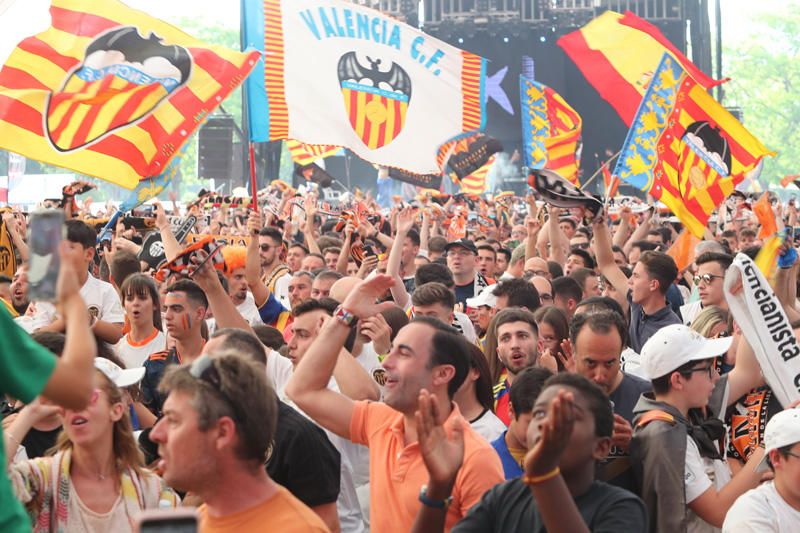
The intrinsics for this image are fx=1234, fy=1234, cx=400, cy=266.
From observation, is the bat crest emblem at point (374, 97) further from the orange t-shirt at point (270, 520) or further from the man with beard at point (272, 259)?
the orange t-shirt at point (270, 520)

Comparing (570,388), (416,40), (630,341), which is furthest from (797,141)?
(570,388)

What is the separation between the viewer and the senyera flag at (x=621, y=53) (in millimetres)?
15625

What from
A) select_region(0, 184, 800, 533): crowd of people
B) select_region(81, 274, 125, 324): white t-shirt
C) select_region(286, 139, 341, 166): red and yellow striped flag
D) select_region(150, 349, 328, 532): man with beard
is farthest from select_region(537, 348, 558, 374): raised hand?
select_region(286, 139, 341, 166): red and yellow striped flag

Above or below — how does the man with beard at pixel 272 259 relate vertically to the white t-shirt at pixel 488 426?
below

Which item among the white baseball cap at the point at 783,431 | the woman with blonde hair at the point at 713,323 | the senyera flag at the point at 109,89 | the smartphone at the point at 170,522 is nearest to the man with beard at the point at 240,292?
the senyera flag at the point at 109,89

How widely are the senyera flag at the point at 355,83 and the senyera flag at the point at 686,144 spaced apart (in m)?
1.88

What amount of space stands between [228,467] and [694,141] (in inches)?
393

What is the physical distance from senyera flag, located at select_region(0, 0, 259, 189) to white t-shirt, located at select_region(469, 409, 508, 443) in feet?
17.1

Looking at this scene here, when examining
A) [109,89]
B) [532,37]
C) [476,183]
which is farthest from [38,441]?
[532,37]

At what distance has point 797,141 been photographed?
77688 mm

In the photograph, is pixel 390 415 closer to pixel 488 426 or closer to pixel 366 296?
pixel 366 296

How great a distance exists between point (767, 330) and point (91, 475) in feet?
8.97

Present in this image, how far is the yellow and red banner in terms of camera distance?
17.4 m

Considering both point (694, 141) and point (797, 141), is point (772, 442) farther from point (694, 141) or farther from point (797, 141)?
point (797, 141)
